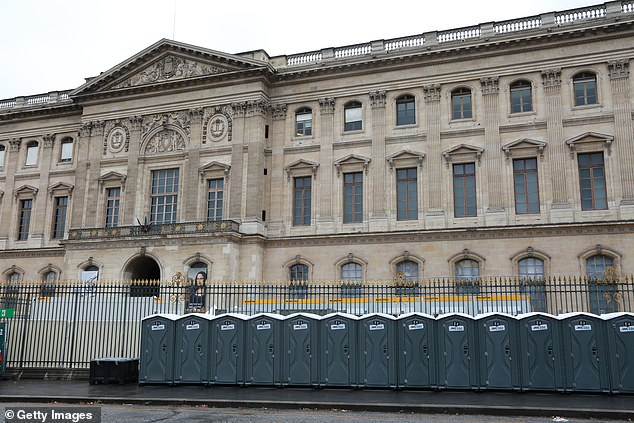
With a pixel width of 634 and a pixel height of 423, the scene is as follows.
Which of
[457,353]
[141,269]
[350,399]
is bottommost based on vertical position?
[350,399]

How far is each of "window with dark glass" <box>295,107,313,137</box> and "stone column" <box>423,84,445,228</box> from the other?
6.74 m

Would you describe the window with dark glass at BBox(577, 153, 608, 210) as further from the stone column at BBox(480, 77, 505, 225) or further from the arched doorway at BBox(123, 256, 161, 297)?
the arched doorway at BBox(123, 256, 161, 297)

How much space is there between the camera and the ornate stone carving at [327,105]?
35.4m

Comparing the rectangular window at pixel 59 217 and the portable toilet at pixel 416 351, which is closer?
the portable toilet at pixel 416 351

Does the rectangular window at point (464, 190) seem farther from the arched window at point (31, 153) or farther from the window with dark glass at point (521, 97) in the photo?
the arched window at point (31, 153)

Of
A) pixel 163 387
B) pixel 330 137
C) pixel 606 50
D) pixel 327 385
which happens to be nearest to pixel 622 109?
pixel 606 50

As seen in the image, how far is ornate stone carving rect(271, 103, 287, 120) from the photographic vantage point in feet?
119

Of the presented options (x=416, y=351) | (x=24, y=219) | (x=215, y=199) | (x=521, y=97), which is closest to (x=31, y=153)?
(x=24, y=219)

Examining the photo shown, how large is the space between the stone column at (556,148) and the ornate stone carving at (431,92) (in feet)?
17.7

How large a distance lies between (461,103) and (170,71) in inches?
691

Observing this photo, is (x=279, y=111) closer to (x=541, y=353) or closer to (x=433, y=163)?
(x=433, y=163)

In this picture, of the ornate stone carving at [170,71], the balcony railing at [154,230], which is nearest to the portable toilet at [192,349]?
the balcony railing at [154,230]

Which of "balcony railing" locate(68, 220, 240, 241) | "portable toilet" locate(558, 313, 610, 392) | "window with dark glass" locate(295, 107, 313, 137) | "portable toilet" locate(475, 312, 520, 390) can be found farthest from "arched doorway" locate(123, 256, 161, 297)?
"portable toilet" locate(558, 313, 610, 392)

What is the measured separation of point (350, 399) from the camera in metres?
14.2
